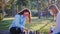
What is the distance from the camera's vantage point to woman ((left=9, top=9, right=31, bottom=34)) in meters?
2.37

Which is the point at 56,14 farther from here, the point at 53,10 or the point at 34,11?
the point at 34,11

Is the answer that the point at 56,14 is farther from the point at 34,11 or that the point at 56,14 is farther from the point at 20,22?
the point at 20,22

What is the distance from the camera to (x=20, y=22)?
7.77 feet

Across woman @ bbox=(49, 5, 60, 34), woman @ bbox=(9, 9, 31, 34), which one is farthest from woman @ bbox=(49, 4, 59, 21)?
woman @ bbox=(9, 9, 31, 34)

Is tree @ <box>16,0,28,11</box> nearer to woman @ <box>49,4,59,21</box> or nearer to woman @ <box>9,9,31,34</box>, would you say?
woman @ <box>9,9,31,34</box>

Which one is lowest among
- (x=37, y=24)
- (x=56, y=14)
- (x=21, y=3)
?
(x=37, y=24)

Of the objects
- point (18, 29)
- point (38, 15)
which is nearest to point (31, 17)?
point (38, 15)

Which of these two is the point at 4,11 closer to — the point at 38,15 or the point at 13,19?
the point at 13,19

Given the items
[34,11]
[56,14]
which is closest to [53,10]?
[56,14]

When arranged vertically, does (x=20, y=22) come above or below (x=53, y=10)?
below

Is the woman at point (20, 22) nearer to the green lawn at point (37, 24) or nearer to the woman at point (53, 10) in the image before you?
the green lawn at point (37, 24)

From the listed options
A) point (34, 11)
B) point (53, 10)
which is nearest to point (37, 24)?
point (34, 11)

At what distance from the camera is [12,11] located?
7.79ft

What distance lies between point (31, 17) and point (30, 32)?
228 millimetres
